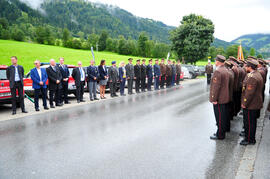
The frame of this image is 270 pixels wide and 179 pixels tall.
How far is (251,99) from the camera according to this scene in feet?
18.5

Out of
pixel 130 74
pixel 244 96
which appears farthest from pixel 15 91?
pixel 130 74

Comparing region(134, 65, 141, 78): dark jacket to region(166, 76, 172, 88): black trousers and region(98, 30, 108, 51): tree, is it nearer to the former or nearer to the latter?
region(166, 76, 172, 88): black trousers

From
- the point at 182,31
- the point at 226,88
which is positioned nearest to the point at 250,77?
the point at 226,88

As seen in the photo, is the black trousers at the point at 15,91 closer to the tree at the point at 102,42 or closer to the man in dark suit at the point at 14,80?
the man in dark suit at the point at 14,80

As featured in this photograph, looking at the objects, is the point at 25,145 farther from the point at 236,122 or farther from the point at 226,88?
the point at 236,122

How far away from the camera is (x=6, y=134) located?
6633 millimetres

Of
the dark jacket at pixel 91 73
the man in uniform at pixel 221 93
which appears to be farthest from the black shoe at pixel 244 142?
the dark jacket at pixel 91 73

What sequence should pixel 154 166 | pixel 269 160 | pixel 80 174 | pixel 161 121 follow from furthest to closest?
pixel 161 121, pixel 269 160, pixel 154 166, pixel 80 174

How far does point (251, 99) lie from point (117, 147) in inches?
127

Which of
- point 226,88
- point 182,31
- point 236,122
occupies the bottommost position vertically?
point 236,122

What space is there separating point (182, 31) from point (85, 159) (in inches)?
1493

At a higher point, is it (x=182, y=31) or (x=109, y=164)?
(x=182, y=31)

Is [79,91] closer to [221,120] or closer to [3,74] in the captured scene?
[3,74]

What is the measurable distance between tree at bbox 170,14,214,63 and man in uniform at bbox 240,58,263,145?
111ft
